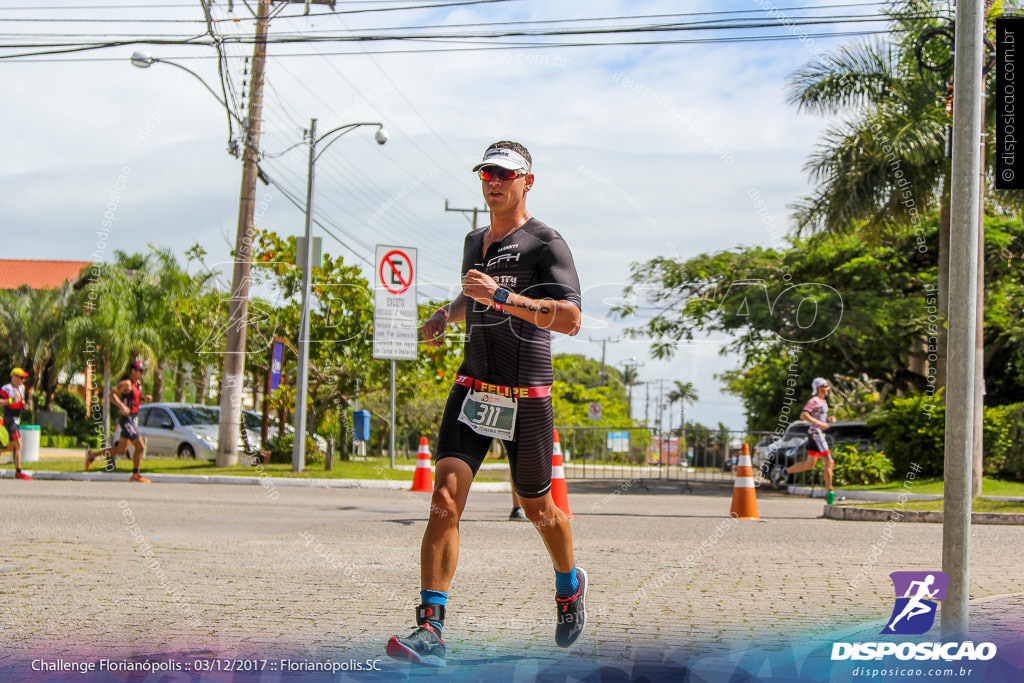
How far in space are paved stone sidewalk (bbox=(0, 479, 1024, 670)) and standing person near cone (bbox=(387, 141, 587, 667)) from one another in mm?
503

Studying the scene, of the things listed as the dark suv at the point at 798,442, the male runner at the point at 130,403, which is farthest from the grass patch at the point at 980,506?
the male runner at the point at 130,403

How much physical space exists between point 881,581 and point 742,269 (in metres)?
15.4

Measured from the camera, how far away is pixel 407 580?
6750mm

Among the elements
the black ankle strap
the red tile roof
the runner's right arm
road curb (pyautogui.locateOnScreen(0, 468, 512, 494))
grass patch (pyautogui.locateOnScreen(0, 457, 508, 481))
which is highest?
the red tile roof

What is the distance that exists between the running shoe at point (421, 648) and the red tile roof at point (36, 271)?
58157 millimetres

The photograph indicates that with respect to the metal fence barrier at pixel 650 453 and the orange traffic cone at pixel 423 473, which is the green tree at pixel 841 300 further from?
the orange traffic cone at pixel 423 473

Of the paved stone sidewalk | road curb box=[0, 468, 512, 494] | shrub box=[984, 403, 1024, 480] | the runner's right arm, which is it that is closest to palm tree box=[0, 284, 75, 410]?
road curb box=[0, 468, 512, 494]

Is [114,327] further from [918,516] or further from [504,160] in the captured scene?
[504,160]

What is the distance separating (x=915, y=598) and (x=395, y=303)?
651 inches

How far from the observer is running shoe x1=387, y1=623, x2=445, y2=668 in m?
3.68

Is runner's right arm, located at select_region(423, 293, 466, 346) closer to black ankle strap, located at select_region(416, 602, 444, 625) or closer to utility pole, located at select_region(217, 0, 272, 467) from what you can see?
black ankle strap, located at select_region(416, 602, 444, 625)

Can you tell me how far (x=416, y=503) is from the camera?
13.9 metres

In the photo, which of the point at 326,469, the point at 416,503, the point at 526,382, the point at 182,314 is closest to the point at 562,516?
the point at 526,382

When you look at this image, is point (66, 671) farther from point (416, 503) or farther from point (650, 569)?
point (416, 503)
